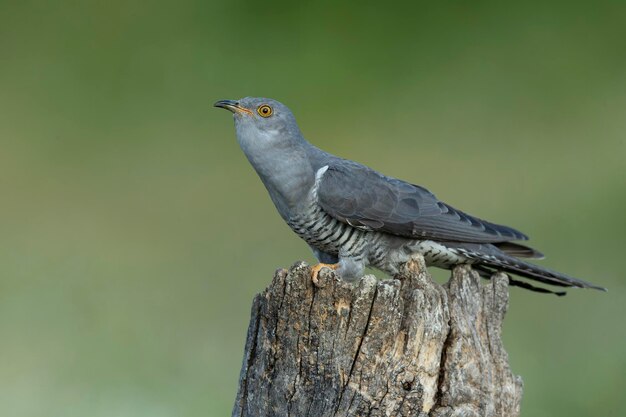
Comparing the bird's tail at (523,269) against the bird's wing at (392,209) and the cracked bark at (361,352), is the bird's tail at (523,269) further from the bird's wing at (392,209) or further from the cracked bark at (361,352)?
the cracked bark at (361,352)

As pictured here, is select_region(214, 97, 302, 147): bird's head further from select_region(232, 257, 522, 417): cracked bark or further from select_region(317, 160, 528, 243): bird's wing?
select_region(232, 257, 522, 417): cracked bark

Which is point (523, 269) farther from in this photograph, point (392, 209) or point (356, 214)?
point (356, 214)

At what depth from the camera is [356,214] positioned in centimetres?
387

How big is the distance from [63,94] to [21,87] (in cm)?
49

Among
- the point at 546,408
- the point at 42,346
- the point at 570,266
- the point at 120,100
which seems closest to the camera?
the point at 546,408

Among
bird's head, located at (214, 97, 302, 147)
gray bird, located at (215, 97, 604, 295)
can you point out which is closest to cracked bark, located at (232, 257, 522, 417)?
gray bird, located at (215, 97, 604, 295)

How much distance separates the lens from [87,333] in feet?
18.5

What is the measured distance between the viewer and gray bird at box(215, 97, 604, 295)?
3.81 m

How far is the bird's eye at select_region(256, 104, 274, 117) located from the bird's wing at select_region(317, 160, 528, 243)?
312mm

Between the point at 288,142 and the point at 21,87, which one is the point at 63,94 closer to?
the point at 21,87

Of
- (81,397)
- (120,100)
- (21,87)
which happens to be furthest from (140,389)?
(21,87)

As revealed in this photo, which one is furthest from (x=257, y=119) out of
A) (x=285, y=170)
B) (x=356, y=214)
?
(x=356, y=214)

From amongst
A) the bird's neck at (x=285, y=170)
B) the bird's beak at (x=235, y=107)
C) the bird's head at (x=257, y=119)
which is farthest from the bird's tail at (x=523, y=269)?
the bird's beak at (x=235, y=107)

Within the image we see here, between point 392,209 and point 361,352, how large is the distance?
117 cm
